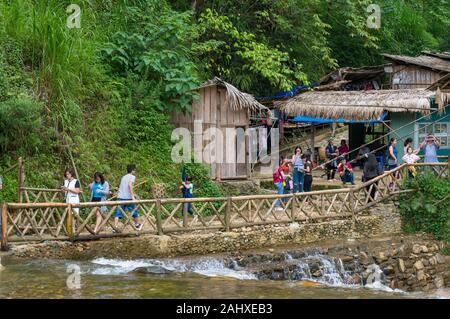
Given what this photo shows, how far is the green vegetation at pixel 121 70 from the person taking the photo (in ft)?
60.4

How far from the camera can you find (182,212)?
682 inches

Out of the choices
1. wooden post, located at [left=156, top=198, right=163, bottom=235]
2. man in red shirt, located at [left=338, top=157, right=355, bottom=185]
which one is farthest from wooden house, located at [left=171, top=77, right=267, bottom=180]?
wooden post, located at [left=156, top=198, right=163, bottom=235]

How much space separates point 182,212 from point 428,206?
641 cm

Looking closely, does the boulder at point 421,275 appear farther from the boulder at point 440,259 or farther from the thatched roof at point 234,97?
the thatched roof at point 234,97

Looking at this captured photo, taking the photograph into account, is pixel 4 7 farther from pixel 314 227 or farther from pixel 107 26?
pixel 314 227

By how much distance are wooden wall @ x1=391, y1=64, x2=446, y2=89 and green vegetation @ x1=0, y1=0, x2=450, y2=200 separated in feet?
9.52

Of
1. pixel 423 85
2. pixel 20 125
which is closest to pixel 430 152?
pixel 423 85

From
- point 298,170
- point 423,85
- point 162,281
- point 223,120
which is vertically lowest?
point 162,281

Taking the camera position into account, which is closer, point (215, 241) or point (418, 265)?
point (215, 241)

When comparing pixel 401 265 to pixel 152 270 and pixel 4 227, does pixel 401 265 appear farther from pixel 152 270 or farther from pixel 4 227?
pixel 4 227

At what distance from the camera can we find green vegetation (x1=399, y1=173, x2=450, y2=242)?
63.5 ft

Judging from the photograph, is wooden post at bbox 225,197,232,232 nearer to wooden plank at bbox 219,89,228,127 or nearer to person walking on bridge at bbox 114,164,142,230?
person walking on bridge at bbox 114,164,142,230

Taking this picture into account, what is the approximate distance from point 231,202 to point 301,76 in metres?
9.34
